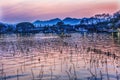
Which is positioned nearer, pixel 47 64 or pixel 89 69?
pixel 89 69

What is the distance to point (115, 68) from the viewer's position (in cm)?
2609

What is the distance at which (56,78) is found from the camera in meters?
21.8

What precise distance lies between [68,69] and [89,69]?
177cm

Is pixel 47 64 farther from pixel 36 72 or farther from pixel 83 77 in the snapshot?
pixel 83 77

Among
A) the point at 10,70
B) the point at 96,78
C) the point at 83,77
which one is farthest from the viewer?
the point at 10,70

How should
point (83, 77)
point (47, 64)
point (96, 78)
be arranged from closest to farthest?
point (96, 78) → point (83, 77) → point (47, 64)

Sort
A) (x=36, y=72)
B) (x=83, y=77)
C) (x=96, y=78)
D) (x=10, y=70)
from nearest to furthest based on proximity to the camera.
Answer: (x=96, y=78)
(x=83, y=77)
(x=36, y=72)
(x=10, y=70)

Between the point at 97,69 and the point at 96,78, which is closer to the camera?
the point at 96,78

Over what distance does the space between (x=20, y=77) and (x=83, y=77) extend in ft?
15.2

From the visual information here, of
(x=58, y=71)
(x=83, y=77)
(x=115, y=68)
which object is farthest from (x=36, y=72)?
(x=115, y=68)

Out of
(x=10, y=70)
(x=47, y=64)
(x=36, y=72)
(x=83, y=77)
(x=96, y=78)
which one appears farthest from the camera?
(x=47, y=64)

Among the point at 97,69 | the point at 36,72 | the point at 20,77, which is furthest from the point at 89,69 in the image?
the point at 20,77

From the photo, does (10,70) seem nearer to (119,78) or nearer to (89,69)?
(89,69)

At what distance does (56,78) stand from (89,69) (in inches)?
176
